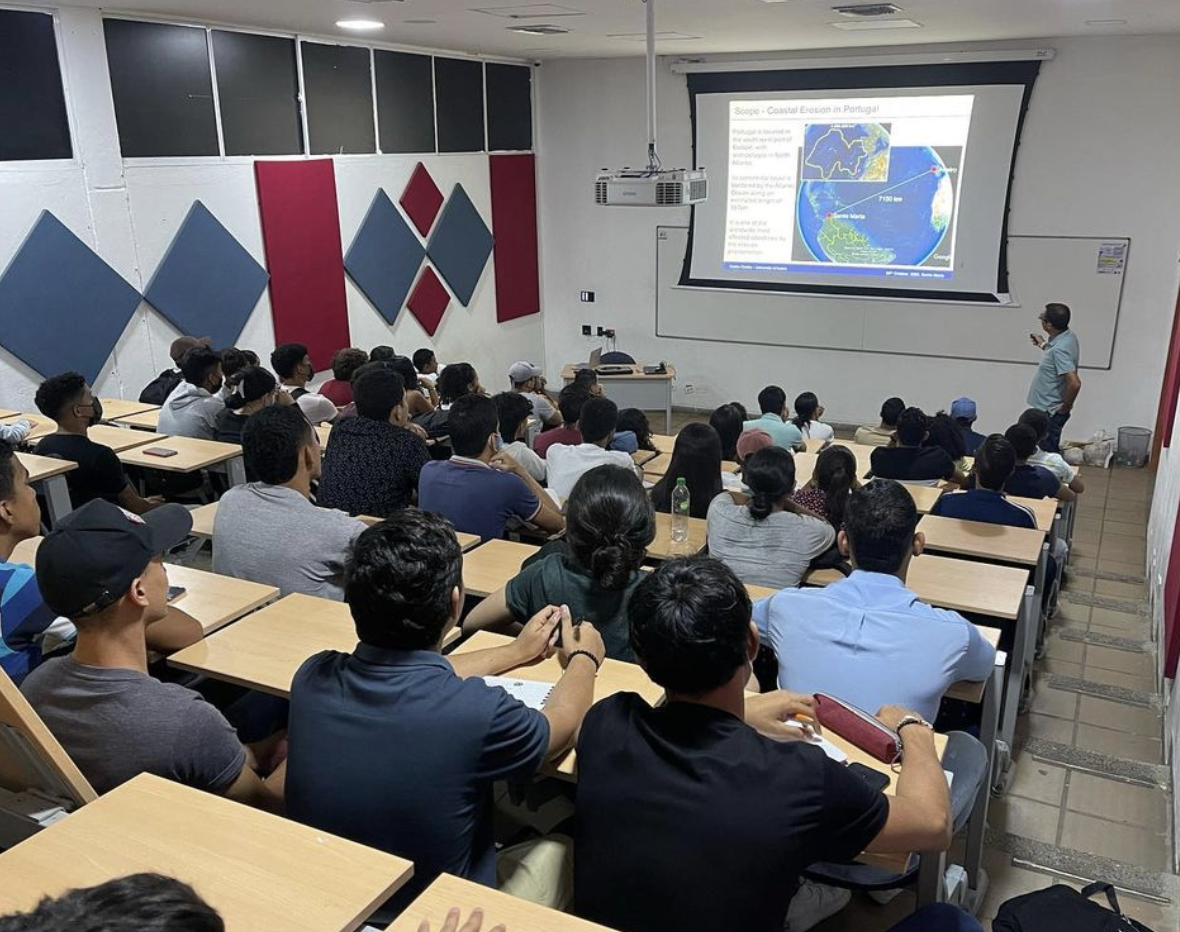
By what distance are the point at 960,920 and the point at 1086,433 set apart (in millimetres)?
6820

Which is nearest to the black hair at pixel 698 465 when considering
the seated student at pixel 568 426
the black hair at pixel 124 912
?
the seated student at pixel 568 426

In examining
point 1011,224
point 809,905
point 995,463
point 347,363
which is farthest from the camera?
point 1011,224

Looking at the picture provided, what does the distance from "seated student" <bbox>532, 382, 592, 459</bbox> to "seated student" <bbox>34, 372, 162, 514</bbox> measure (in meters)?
1.96

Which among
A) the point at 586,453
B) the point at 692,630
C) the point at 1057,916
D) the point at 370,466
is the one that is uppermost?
the point at 692,630

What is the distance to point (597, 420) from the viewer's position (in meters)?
4.26

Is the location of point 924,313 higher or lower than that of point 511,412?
higher

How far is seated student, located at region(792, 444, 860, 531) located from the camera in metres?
3.58

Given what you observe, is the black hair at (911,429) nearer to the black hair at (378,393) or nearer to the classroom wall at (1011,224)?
the black hair at (378,393)

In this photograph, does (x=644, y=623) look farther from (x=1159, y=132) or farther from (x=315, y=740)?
(x=1159, y=132)

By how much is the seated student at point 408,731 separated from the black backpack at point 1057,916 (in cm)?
94

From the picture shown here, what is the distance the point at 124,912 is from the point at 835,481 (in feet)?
10.4

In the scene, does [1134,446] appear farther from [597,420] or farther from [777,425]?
[597,420]

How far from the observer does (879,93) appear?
24.8 feet

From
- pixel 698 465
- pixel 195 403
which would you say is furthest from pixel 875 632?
pixel 195 403
